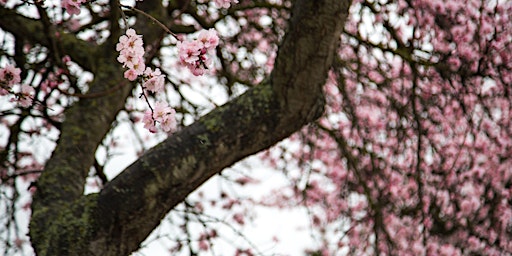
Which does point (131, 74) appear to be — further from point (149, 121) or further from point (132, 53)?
point (149, 121)

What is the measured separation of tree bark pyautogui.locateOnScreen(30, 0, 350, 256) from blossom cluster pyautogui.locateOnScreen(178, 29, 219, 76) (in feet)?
2.46

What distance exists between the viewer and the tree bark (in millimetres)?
2592

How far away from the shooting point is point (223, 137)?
2664mm

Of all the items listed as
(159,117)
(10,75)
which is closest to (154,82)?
(159,117)

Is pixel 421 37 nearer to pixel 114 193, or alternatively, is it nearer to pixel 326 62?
pixel 326 62

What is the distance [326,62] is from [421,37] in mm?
1136

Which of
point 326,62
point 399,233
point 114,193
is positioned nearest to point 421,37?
point 326,62

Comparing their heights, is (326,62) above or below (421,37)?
below

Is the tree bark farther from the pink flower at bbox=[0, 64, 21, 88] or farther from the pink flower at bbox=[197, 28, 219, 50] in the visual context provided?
the pink flower at bbox=[197, 28, 219, 50]

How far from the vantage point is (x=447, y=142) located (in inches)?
215

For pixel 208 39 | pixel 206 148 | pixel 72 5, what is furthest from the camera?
pixel 206 148

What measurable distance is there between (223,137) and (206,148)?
0.27 feet

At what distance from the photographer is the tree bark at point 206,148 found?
2.59 metres

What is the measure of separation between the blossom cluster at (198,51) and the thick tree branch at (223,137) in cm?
75
